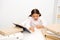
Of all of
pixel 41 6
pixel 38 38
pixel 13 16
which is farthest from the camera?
pixel 41 6

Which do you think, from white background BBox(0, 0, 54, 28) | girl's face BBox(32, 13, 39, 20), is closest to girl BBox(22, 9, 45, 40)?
girl's face BBox(32, 13, 39, 20)

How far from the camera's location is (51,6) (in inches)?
86.7

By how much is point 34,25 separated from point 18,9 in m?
0.66

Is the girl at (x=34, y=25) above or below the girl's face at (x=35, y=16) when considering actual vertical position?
below

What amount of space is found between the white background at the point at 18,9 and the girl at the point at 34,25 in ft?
1.29

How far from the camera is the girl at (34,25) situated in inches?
44.9

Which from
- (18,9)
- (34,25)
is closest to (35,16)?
(34,25)

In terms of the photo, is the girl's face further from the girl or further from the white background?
the white background

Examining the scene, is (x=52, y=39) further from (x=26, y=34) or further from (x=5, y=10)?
(x=5, y=10)

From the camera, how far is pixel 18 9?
1.83 m

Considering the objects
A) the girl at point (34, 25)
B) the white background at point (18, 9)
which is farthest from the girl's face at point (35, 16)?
the white background at point (18, 9)

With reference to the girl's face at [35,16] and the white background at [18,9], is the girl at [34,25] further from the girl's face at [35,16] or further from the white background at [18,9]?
the white background at [18,9]

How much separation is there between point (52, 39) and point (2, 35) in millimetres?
484

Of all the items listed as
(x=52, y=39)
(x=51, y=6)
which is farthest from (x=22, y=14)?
(x=52, y=39)
